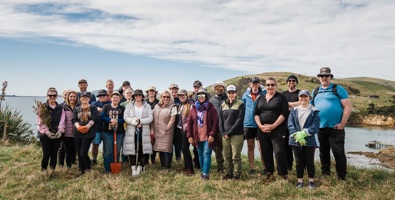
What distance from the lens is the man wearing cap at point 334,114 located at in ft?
21.2

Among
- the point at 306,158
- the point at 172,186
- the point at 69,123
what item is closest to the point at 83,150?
the point at 69,123

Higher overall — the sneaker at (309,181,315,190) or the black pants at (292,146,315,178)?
the black pants at (292,146,315,178)

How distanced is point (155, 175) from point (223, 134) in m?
1.82

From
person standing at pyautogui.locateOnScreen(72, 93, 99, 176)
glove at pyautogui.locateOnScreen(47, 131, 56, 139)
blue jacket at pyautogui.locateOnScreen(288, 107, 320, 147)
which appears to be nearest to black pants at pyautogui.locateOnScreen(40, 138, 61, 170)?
glove at pyautogui.locateOnScreen(47, 131, 56, 139)

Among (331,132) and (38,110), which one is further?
(38,110)

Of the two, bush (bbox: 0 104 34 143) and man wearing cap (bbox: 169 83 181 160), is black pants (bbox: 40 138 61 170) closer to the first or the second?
man wearing cap (bbox: 169 83 181 160)

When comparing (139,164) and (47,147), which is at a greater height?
(47,147)

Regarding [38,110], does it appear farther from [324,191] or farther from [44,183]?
[324,191]

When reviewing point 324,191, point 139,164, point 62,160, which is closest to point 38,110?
point 62,160

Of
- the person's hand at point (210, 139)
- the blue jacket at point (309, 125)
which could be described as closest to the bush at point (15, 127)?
the person's hand at point (210, 139)

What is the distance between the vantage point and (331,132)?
21.4ft

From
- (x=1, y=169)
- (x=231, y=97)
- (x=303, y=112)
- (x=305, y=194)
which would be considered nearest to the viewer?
(x=305, y=194)

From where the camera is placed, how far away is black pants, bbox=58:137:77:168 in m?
7.57

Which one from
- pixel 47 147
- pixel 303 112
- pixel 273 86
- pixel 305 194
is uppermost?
pixel 273 86
